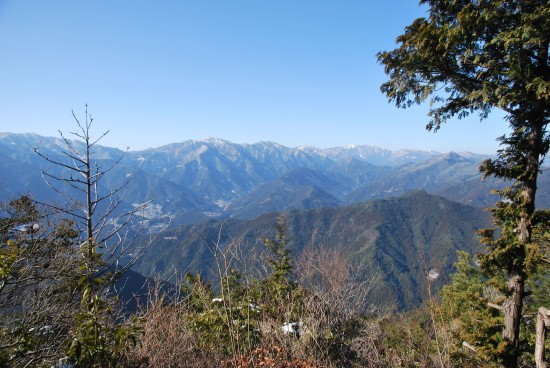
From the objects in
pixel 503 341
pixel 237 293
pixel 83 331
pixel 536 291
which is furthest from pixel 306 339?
pixel 536 291

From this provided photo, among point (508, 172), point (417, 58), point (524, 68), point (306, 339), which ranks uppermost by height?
point (417, 58)

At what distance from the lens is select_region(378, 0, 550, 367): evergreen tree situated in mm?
6070

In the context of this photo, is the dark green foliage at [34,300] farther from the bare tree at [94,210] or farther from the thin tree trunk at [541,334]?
the thin tree trunk at [541,334]

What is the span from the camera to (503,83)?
6715mm

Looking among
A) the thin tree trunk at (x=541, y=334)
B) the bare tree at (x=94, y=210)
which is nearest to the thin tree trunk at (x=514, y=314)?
the thin tree trunk at (x=541, y=334)

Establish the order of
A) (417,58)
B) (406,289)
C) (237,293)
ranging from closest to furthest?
(417,58) → (237,293) → (406,289)

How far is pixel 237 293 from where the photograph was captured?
13.5 meters

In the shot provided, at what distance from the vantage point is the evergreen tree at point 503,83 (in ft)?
19.9

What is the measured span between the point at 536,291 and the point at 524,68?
18.8 meters

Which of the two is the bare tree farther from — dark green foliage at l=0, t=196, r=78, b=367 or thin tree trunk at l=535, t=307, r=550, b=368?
thin tree trunk at l=535, t=307, r=550, b=368

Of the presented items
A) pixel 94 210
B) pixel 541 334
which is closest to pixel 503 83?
pixel 541 334

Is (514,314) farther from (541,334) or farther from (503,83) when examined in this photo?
(503,83)

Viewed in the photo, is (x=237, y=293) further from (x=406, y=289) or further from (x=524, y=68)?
(x=406, y=289)

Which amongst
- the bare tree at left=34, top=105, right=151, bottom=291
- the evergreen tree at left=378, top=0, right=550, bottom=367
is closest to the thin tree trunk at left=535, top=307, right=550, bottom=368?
the evergreen tree at left=378, top=0, right=550, bottom=367
